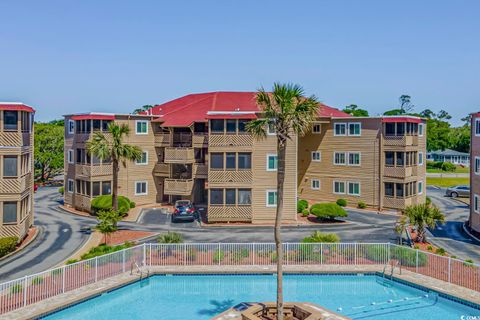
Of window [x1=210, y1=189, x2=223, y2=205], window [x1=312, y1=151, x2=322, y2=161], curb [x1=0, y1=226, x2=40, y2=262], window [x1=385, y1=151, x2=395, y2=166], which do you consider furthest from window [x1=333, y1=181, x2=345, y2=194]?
curb [x1=0, y1=226, x2=40, y2=262]

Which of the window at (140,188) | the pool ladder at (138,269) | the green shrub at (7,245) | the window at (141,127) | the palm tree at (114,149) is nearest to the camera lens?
the pool ladder at (138,269)

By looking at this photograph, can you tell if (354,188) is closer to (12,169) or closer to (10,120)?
(12,169)

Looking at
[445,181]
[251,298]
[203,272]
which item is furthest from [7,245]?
[445,181]

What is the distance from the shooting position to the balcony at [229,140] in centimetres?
3834

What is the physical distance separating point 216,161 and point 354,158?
17212mm

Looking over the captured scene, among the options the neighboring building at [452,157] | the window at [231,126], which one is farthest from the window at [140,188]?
the neighboring building at [452,157]

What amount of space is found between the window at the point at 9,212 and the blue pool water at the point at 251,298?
42.5ft

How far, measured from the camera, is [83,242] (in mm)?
31641

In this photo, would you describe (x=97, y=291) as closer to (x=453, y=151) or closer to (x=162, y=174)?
(x=162, y=174)

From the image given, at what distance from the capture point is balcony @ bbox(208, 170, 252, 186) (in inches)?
1505

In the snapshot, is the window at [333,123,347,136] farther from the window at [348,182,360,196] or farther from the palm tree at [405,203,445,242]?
the palm tree at [405,203,445,242]

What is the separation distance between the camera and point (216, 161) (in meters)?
38.6

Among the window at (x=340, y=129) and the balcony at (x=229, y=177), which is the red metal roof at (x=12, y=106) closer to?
the balcony at (x=229, y=177)

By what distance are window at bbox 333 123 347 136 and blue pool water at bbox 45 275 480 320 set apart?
25945 mm
